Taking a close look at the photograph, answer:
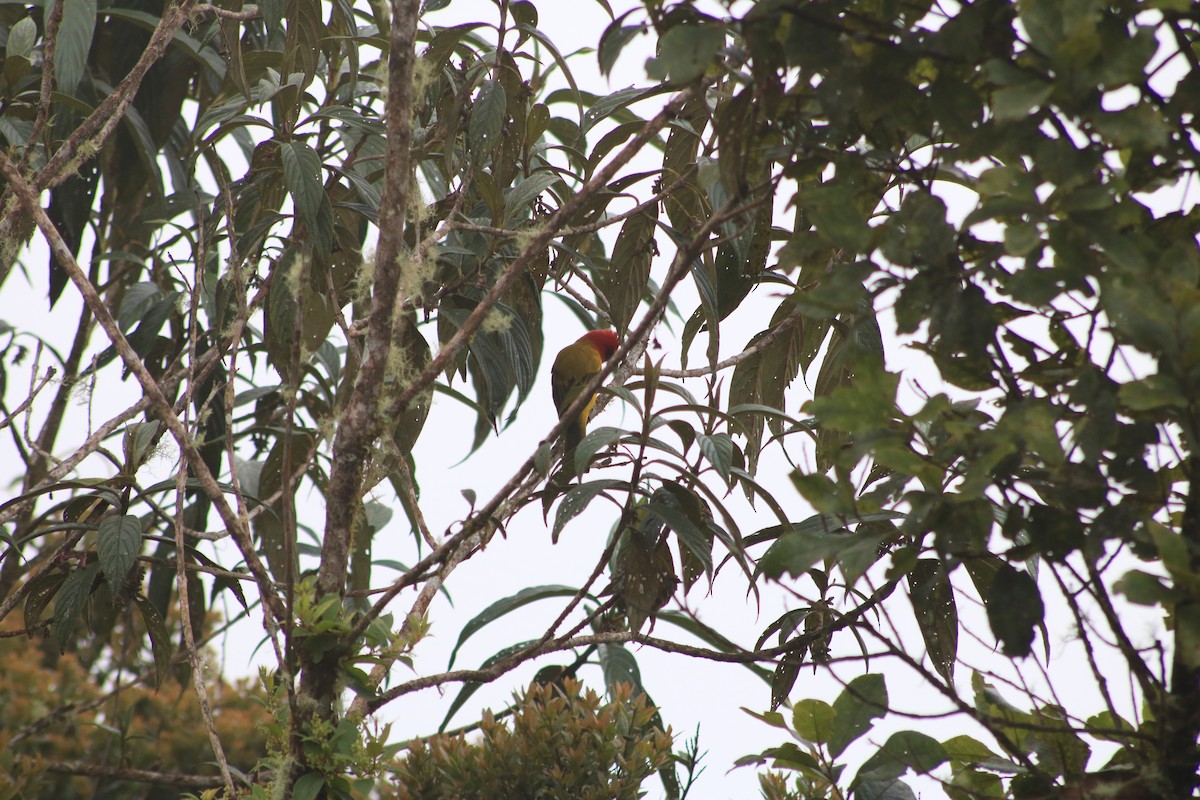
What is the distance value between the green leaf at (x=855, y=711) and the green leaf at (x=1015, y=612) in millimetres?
157

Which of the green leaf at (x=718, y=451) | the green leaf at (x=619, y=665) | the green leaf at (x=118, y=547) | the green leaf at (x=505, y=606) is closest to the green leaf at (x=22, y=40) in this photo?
the green leaf at (x=118, y=547)

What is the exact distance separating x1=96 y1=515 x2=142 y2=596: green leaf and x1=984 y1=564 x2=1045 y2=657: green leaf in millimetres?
1006

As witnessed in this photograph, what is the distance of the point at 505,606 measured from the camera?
1.56 meters

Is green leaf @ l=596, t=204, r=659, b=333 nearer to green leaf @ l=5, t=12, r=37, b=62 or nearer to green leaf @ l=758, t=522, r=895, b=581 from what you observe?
green leaf @ l=758, t=522, r=895, b=581

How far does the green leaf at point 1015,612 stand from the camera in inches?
24.5

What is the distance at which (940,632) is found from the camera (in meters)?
1.02

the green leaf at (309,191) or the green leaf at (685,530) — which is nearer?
the green leaf at (685,530)

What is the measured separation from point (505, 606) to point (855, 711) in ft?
2.79

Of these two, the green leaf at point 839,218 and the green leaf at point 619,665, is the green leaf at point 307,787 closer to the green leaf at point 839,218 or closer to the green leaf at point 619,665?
the green leaf at point 839,218

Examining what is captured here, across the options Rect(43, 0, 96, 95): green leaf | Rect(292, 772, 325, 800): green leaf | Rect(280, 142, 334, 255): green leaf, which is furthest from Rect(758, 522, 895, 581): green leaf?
Rect(43, 0, 96, 95): green leaf

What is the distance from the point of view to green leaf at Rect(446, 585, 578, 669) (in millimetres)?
1533

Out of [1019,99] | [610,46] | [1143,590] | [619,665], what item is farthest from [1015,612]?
[619,665]

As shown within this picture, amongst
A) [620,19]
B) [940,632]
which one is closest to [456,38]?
[620,19]

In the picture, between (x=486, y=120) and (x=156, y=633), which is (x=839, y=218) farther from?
(x=156, y=633)
